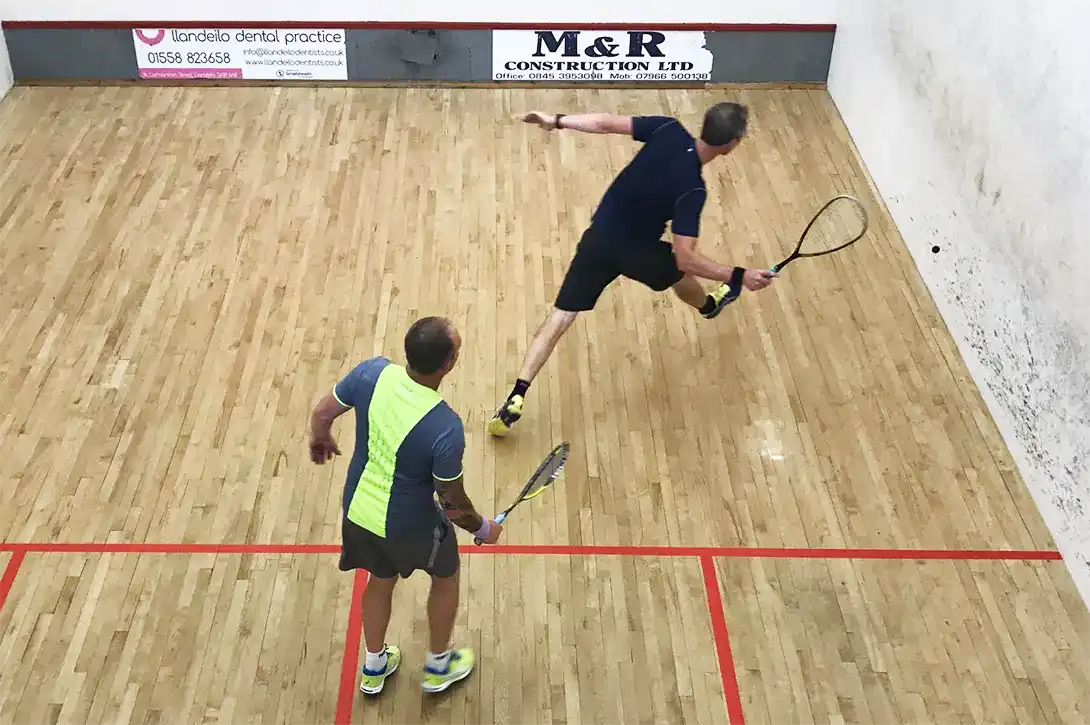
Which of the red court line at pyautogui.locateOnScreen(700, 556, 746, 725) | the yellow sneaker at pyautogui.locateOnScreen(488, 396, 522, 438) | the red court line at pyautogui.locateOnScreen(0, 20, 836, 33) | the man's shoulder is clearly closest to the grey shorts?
the man's shoulder

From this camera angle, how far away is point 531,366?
13.6 feet

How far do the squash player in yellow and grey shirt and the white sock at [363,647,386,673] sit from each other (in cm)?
17

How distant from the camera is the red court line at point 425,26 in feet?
20.7

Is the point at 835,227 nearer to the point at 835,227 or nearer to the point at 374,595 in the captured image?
the point at 835,227

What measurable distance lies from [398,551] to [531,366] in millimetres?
1450

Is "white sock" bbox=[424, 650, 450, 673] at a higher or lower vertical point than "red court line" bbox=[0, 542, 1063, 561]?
higher

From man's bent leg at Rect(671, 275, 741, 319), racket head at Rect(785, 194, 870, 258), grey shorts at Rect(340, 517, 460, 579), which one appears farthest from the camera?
racket head at Rect(785, 194, 870, 258)

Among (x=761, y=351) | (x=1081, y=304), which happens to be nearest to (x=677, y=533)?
(x=761, y=351)

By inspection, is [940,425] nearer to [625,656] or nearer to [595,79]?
[625,656]

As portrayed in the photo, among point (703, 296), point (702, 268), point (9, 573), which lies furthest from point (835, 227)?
point (9, 573)

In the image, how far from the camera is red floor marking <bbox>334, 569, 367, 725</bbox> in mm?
3219

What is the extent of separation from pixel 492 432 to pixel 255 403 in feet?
2.99

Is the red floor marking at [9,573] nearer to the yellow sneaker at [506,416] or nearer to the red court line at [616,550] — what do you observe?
the red court line at [616,550]

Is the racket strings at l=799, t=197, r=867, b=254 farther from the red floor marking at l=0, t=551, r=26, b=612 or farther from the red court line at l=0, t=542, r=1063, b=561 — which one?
the red floor marking at l=0, t=551, r=26, b=612
